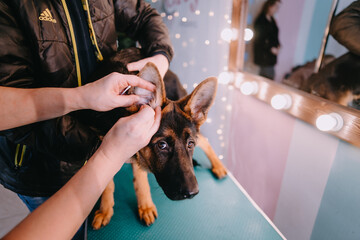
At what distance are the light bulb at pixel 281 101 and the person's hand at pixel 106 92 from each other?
1.41m

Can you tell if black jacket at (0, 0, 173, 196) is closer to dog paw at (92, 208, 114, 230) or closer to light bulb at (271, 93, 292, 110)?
dog paw at (92, 208, 114, 230)

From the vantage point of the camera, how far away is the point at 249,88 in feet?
7.12

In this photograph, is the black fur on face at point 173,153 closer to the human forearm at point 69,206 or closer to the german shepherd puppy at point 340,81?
the human forearm at point 69,206

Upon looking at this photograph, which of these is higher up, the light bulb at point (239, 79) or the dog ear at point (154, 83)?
the dog ear at point (154, 83)

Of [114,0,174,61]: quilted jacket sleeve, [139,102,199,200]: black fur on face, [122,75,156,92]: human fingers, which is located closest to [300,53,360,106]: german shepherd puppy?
[139,102,199,200]: black fur on face

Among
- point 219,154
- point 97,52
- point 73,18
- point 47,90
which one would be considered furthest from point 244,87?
point 47,90

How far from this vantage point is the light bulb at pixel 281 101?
5.81ft

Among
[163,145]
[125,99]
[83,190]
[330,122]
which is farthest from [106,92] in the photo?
[330,122]

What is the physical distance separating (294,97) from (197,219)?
1239 millimetres

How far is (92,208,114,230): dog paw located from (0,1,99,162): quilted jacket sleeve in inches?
19.9

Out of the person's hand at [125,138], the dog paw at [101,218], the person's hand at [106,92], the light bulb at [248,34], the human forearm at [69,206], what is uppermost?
the light bulb at [248,34]

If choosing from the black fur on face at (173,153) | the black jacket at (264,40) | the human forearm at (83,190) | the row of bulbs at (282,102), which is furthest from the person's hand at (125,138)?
the black jacket at (264,40)

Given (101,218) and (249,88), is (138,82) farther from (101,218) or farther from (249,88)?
(249,88)

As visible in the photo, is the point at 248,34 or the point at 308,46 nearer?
the point at 308,46
